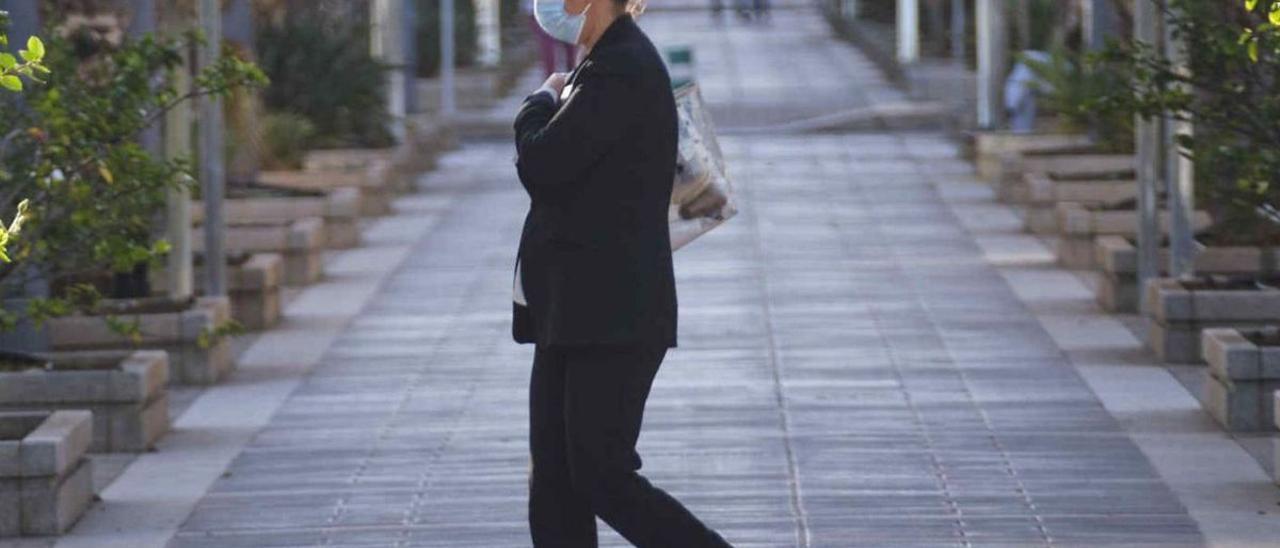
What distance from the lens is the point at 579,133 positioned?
657cm

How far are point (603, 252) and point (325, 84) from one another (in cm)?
1708

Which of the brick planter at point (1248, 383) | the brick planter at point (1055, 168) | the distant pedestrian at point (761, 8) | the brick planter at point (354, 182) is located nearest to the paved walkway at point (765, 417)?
the brick planter at point (1248, 383)

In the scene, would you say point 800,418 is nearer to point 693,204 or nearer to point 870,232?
point 693,204

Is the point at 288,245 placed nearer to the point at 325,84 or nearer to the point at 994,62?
the point at 325,84

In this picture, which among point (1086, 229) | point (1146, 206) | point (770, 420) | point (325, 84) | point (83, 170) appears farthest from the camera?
point (325, 84)

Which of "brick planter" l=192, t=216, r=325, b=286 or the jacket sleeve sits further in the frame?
"brick planter" l=192, t=216, r=325, b=286

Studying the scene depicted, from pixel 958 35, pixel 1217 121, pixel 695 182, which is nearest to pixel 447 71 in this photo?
pixel 958 35

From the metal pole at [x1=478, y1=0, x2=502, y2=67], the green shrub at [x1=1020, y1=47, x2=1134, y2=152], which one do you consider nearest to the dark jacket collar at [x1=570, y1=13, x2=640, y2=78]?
the green shrub at [x1=1020, y1=47, x2=1134, y2=152]

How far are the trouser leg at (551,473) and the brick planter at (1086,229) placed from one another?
952 cm

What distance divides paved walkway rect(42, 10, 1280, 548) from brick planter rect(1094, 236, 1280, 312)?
0.36 meters

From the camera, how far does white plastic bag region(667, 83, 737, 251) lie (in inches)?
275

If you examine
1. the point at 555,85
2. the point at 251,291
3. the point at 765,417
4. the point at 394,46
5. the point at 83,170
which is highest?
the point at 555,85

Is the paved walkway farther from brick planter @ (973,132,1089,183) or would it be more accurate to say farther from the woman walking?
brick planter @ (973,132,1089,183)

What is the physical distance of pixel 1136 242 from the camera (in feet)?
48.1
